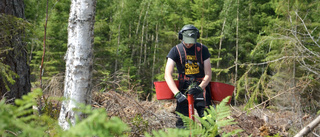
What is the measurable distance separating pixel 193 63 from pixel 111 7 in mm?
24807

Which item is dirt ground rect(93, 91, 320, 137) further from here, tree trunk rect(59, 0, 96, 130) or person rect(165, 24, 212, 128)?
tree trunk rect(59, 0, 96, 130)

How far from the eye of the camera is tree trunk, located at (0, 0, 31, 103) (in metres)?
3.36

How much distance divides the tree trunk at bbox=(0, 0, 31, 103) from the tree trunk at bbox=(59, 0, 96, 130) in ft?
3.39

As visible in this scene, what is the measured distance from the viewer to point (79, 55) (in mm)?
2717

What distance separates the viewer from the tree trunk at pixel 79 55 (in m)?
2.70

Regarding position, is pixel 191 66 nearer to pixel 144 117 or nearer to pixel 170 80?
pixel 170 80

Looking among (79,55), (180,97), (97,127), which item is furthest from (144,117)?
(97,127)

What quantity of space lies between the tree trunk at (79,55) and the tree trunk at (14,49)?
1.03 metres

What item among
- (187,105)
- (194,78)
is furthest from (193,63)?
(187,105)

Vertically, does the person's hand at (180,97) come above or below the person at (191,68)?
below

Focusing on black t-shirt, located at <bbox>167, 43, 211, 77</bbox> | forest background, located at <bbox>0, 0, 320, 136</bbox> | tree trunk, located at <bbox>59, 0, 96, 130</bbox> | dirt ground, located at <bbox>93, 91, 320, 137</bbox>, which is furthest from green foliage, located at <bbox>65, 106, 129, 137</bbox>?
forest background, located at <bbox>0, 0, 320, 136</bbox>

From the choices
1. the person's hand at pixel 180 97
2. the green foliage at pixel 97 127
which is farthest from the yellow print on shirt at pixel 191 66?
the green foliage at pixel 97 127

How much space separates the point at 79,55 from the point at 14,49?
1.52m

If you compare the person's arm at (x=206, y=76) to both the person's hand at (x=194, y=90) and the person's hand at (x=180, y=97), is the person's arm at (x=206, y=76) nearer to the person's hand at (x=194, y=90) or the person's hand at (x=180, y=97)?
the person's hand at (x=194, y=90)
